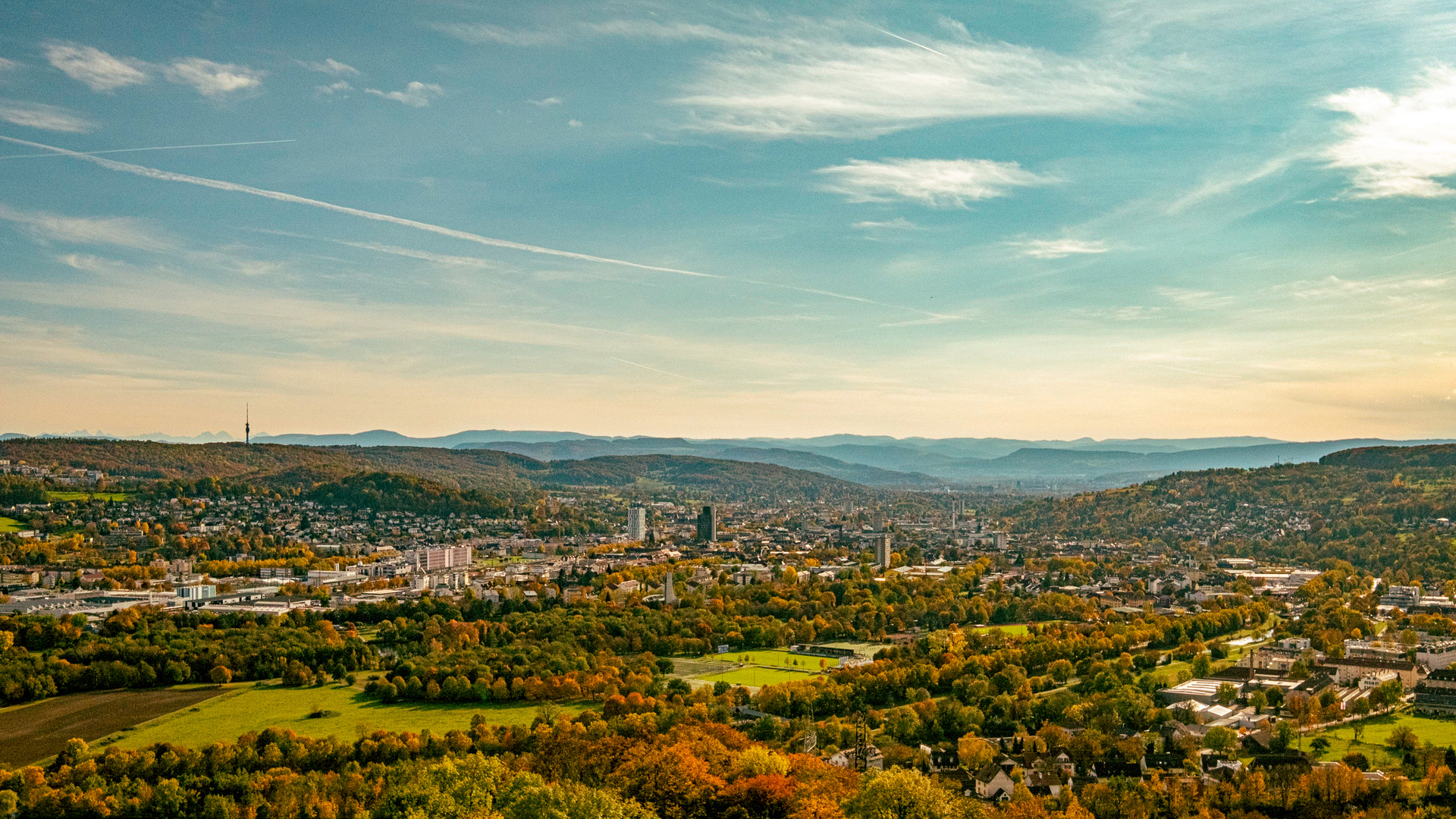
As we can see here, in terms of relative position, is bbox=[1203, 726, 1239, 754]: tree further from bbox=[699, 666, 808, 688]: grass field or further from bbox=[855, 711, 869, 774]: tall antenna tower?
bbox=[699, 666, 808, 688]: grass field

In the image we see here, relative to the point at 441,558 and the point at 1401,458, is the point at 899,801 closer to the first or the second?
the point at 441,558

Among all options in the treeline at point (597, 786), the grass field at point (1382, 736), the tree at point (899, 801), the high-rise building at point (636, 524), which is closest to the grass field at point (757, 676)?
the treeline at point (597, 786)

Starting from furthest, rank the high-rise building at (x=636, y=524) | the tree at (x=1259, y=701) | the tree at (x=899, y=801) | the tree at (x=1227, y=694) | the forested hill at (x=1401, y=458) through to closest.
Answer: the high-rise building at (x=636, y=524), the forested hill at (x=1401, y=458), the tree at (x=1227, y=694), the tree at (x=1259, y=701), the tree at (x=899, y=801)

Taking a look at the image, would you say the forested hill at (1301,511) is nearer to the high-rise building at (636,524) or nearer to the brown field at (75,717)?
the high-rise building at (636,524)

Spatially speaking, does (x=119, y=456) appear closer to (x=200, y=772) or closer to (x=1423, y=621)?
(x=200, y=772)

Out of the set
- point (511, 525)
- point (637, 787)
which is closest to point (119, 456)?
point (511, 525)

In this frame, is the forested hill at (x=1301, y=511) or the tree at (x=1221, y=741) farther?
the forested hill at (x=1301, y=511)

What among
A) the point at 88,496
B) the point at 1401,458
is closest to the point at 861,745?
the point at 88,496
